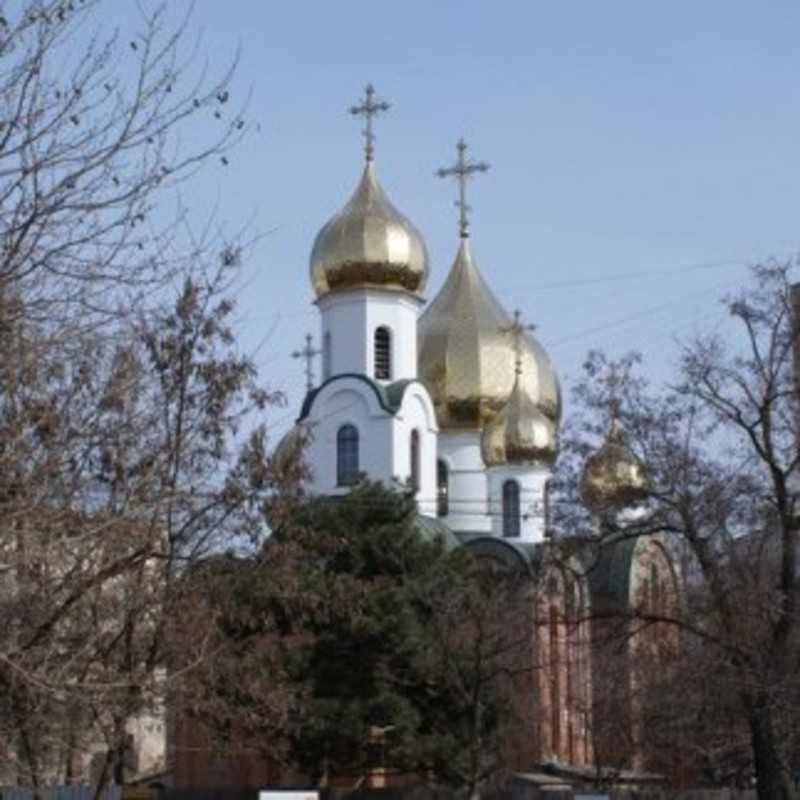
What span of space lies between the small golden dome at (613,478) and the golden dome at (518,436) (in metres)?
26.0

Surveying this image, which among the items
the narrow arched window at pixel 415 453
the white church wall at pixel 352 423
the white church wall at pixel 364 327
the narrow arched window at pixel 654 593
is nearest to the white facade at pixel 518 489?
the narrow arched window at pixel 415 453

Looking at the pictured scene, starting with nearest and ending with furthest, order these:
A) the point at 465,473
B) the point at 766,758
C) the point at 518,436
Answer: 1. the point at 766,758
2. the point at 518,436
3. the point at 465,473

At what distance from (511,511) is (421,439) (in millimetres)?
3934

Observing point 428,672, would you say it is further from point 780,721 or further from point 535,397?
point 535,397

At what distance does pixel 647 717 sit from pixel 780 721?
493cm

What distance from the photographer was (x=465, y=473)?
2152 inches

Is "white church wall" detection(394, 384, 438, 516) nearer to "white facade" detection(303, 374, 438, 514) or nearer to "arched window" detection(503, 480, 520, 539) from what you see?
"white facade" detection(303, 374, 438, 514)

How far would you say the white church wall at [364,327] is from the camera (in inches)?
1993

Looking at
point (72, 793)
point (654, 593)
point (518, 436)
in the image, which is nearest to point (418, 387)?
point (518, 436)

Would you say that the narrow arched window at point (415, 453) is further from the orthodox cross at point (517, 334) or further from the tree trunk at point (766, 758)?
the tree trunk at point (766, 758)

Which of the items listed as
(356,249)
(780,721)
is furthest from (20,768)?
(356,249)

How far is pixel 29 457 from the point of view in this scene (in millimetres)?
13586

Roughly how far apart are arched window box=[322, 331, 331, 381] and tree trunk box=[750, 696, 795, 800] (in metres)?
27.6

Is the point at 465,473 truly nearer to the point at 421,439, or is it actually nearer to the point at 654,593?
the point at 421,439
